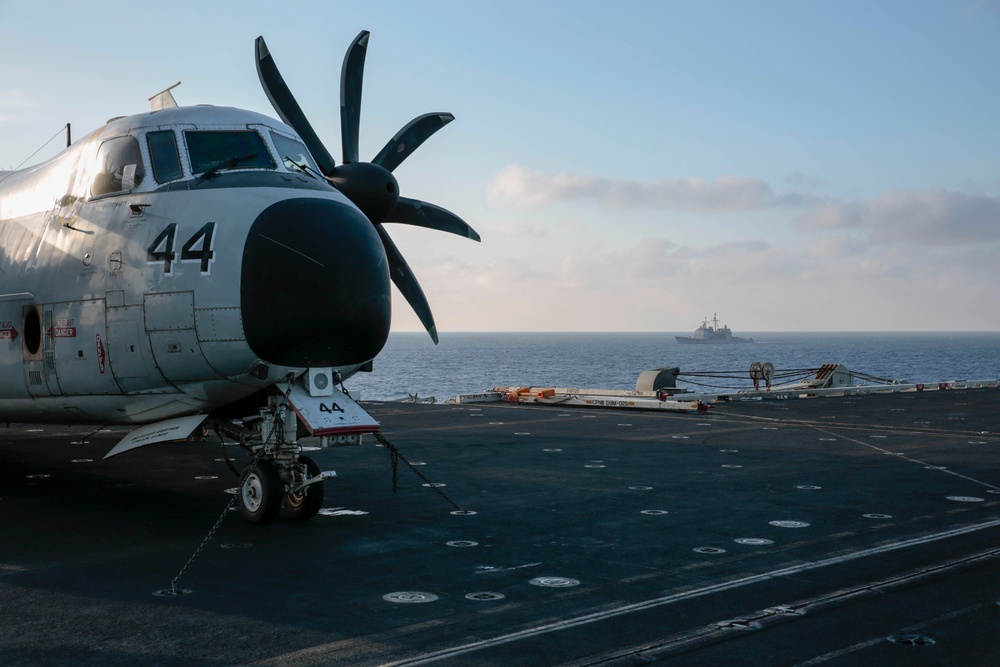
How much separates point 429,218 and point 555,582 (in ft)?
43.3

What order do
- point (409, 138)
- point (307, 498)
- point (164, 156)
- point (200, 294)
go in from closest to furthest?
1. point (200, 294)
2. point (307, 498)
3. point (164, 156)
4. point (409, 138)

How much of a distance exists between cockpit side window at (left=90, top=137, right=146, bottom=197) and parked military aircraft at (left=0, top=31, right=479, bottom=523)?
0.03 m

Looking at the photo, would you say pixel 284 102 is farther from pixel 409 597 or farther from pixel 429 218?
pixel 409 597

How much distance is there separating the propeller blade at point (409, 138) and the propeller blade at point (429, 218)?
3.16 feet

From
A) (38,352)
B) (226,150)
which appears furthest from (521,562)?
(38,352)

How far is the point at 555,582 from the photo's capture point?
9.63 meters

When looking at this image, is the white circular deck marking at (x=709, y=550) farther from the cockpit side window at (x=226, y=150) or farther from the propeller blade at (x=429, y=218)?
the propeller blade at (x=429, y=218)

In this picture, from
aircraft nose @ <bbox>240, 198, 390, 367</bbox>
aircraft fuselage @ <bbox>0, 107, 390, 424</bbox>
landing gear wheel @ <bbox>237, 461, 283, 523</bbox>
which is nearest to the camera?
aircraft nose @ <bbox>240, 198, 390, 367</bbox>

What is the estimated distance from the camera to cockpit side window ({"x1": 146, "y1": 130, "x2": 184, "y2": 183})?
1298 cm

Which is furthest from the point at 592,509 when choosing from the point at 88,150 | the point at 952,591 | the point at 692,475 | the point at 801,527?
the point at 88,150

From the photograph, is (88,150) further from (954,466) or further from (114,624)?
Result: (954,466)

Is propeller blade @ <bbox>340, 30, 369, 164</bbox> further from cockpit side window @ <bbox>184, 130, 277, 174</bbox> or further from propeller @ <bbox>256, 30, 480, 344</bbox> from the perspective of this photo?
cockpit side window @ <bbox>184, 130, 277, 174</bbox>

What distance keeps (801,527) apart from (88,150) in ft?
40.4

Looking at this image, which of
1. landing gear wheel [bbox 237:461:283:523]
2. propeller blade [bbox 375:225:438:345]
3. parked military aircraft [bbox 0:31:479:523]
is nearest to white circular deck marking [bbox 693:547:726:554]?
parked military aircraft [bbox 0:31:479:523]
